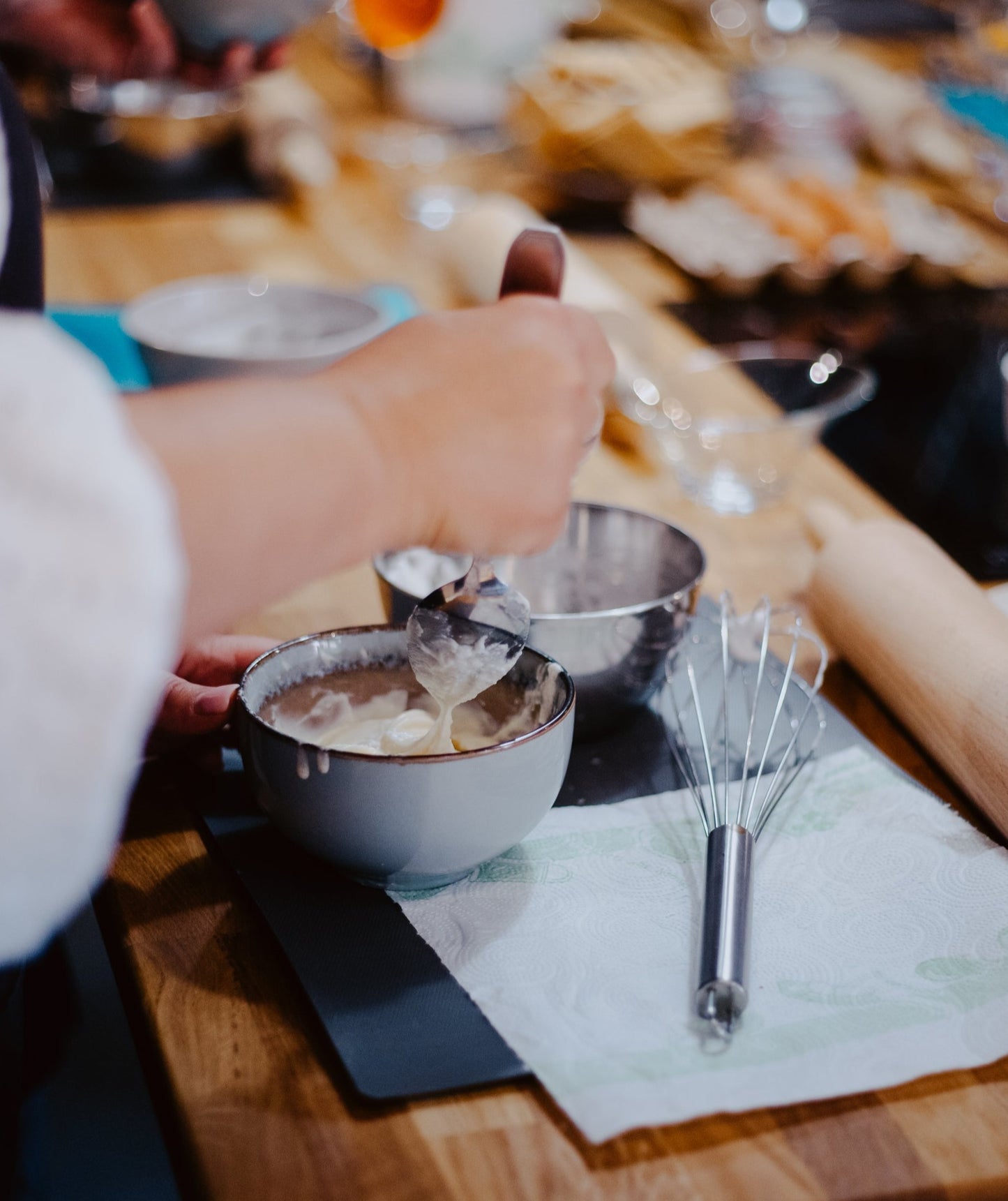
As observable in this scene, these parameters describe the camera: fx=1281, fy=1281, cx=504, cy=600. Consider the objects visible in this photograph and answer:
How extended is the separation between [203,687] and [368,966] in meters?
0.17

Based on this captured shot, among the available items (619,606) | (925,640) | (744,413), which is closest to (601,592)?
(619,606)

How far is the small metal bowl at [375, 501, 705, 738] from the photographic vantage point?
582mm

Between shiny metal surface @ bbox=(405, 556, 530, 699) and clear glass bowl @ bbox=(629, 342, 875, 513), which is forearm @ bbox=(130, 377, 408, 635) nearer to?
shiny metal surface @ bbox=(405, 556, 530, 699)

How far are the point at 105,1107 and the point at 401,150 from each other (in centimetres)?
130

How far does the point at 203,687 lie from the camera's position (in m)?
0.58

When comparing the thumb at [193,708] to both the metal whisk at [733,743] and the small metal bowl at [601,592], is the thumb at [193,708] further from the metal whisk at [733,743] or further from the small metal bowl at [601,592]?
the metal whisk at [733,743]

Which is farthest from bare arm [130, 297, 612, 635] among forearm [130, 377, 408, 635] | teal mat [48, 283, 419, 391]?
teal mat [48, 283, 419, 391]

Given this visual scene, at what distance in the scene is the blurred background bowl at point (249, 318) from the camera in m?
0.91

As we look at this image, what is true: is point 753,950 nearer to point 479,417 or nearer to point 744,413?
point 479,417

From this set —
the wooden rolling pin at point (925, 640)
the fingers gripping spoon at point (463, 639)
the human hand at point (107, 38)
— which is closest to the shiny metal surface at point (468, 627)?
the fingers gripping spoon at point (463, 639)

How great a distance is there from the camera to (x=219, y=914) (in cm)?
51

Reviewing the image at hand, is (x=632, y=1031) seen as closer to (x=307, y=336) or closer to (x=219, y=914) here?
(x=219, y=914)

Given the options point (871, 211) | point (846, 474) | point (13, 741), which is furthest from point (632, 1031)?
point (871, 211)

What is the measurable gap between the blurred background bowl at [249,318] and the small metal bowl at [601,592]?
26cm
